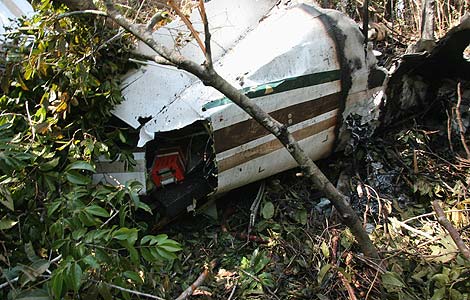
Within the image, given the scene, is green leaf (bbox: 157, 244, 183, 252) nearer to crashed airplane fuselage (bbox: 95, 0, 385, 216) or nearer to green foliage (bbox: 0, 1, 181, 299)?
green foliage (bbox: 0, 1, 181, 299)

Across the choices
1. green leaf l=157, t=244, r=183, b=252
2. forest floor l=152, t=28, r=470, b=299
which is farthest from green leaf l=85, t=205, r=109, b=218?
forest floor l=152, t=28, r=470, b=299

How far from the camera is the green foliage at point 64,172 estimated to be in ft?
4.59

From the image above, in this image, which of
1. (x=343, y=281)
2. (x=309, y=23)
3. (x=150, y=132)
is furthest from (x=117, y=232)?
(x=309, y=23)

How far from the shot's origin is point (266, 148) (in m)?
2.35

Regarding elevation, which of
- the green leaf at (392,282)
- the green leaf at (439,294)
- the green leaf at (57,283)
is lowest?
the green leaf at (439,294)

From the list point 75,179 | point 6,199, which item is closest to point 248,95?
point 75,179

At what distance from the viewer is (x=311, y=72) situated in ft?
7.82

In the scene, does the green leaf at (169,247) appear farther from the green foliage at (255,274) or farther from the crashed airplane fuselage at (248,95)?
the crashed airplane fuselage at (248,95)

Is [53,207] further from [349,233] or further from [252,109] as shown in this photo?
[349,233]

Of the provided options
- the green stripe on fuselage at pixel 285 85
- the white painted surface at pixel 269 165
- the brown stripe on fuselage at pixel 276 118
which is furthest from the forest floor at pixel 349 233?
the green stripe on fuselage at pixel 285 85

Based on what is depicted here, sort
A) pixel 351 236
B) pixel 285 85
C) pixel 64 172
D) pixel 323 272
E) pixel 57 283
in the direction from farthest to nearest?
pixel 285 85 → pixel 351 236 → pixel 323 272 → pixel 64 172 → pixel 57 283

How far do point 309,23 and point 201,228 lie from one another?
1336 mm

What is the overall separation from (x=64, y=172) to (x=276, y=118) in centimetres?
113

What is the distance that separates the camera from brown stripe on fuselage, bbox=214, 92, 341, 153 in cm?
219
